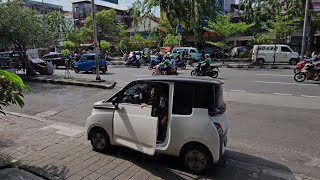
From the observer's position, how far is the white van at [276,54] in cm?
2419

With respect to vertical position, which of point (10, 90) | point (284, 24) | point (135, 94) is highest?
point (284, 24)

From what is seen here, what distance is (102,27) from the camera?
145 ft

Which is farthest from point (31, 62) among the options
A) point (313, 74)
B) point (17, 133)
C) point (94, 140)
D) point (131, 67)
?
point (313, 74)

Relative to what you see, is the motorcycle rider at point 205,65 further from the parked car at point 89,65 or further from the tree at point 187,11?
the tree at point 187,11

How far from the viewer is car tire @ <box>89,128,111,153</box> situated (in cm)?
557

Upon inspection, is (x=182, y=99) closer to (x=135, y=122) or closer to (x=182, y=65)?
(x=135, y=122)

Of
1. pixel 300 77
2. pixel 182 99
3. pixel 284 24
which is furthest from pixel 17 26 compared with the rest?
pixel 284 24

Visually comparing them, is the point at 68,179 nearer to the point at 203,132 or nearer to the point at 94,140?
the point at 94,140

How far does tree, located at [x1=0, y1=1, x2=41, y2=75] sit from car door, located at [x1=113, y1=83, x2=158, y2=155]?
47.2 feet

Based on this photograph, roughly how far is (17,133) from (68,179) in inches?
131

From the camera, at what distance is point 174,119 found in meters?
4.66

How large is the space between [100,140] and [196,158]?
205 centimetres

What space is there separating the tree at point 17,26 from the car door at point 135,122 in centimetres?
1437

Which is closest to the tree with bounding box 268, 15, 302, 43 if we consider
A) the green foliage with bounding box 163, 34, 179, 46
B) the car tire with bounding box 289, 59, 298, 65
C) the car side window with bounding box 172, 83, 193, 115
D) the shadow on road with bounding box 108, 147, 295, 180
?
the car tire with bounding box 289, 59, 298, 65
